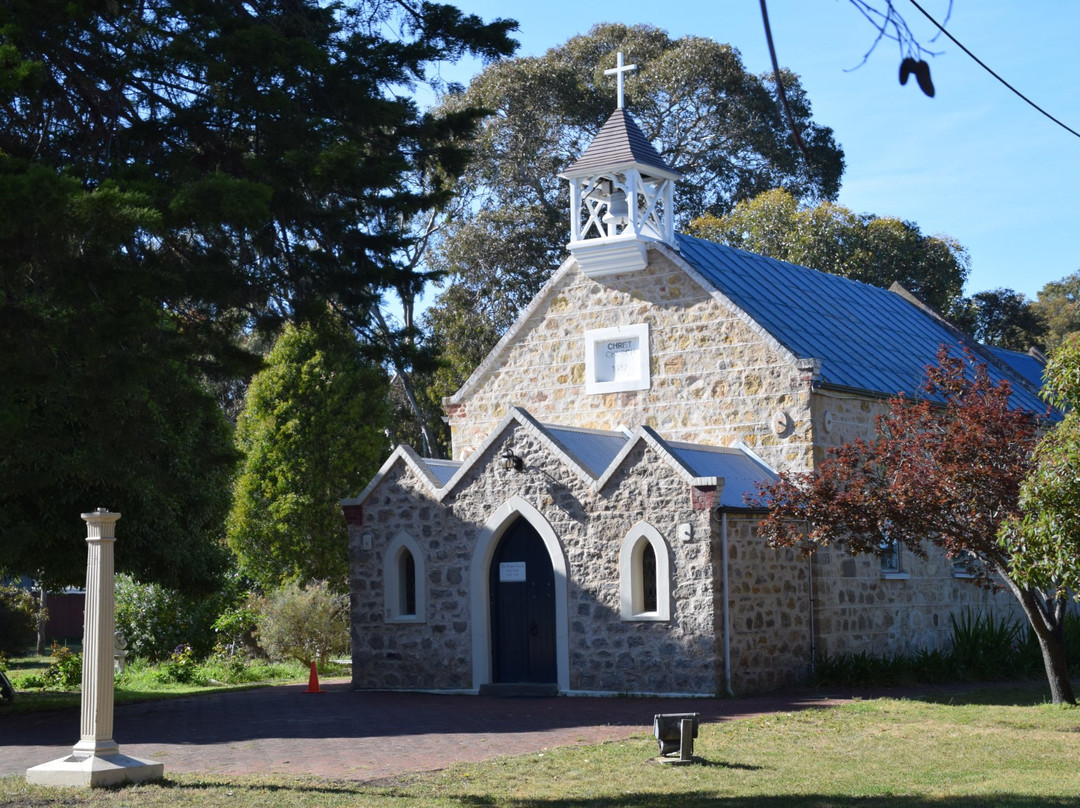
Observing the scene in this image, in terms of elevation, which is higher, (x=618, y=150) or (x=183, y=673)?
(x=618, y=150)

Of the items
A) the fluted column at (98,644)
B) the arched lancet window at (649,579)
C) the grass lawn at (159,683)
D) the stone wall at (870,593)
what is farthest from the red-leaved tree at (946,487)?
the grass lawn at (159,683)

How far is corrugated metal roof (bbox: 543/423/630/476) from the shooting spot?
20.4 meters

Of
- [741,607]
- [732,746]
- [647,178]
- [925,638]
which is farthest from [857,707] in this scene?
[647,178]

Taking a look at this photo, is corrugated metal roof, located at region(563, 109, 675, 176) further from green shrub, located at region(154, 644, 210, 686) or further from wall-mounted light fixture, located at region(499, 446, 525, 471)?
green shrub, located at region(154, 644, 210, 686)

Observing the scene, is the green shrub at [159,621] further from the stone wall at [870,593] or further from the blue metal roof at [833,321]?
the stone wall at [870,593]

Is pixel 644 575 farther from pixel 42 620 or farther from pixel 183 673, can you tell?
pixel 42 620

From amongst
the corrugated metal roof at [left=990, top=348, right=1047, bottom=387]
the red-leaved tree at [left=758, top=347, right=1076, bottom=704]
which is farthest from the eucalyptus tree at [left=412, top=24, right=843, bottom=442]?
the red-leaved tree at [left=758, top=347, right=1076, bottom=704]

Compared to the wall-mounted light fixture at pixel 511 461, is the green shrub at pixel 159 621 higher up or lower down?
lower down

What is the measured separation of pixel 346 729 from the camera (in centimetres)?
1605

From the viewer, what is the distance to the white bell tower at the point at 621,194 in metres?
23.2

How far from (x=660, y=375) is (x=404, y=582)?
5.65 meters

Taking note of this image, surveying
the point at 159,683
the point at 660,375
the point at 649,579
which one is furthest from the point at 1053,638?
the point at 159,683

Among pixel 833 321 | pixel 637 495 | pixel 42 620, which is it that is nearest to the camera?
pixel 637 495

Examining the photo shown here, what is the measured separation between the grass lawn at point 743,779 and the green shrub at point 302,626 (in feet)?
45.8
